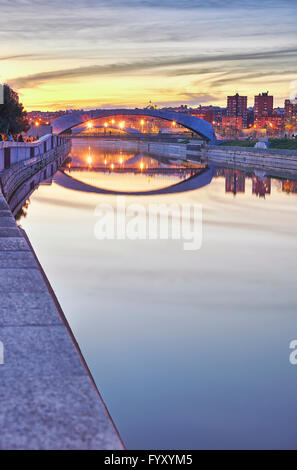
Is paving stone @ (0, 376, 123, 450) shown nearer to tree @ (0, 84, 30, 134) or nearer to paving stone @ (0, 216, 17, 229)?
paving stone @ (0, 216, 17, 229)

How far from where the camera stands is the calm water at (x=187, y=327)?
574 centimetres

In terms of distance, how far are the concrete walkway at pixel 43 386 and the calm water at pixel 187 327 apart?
0.99 m

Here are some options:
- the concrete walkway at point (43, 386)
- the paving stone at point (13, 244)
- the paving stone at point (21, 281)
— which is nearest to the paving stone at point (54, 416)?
the concrete walkway at point (43, 386)

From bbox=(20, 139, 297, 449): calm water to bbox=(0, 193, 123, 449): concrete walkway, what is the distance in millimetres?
986

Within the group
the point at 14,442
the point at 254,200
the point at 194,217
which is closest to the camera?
the point at 14,442

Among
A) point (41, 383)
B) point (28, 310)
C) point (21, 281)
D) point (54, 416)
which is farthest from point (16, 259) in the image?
point (54, 416)

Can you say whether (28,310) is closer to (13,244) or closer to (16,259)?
(16,259)

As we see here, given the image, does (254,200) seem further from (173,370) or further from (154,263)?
(173,370)

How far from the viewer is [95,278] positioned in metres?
11.9

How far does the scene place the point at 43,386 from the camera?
4.52 meters

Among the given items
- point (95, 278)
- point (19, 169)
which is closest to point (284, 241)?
point (95, 278)

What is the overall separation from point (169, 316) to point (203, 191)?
2431 cm

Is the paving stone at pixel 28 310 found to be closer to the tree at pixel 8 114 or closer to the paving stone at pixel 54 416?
the paving stone at pixel 54 416

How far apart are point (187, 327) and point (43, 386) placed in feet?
14.6
